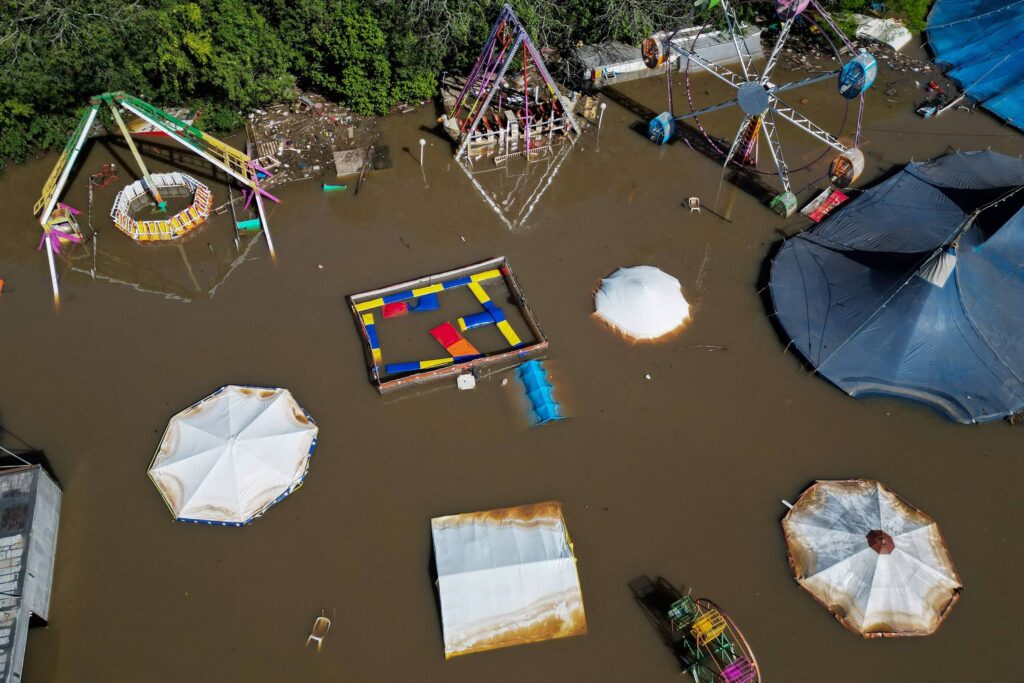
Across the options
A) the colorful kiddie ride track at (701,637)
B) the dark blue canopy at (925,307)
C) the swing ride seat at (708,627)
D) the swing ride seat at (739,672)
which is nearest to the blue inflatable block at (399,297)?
the colorful kiddie ride track at (701,637)

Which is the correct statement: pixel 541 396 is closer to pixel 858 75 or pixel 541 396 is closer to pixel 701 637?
pixel 701 637

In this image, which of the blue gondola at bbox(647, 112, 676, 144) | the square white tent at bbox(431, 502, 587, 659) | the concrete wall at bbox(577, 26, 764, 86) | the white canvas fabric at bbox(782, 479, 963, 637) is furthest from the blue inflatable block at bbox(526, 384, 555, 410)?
the concrete wall at bbox(577, 26, 764, 86)

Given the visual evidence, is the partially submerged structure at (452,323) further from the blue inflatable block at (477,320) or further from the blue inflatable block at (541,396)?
the blue inflatable block at (541,396)

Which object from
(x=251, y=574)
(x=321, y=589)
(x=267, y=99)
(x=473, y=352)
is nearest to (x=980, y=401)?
(x=473, y=352)

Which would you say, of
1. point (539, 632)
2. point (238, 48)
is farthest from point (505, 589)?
point (238, 48)

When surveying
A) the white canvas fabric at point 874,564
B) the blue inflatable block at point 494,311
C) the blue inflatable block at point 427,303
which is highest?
the blue inflatable block at point 427,303
